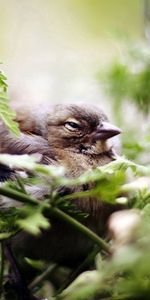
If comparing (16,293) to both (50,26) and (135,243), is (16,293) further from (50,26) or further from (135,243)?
(50,26)

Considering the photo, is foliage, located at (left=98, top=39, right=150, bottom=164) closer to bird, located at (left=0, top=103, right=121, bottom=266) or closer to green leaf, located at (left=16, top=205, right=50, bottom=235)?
bird, located at (left=0, top=103, right=121, bottom=266)

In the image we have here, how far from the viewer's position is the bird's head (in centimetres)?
236

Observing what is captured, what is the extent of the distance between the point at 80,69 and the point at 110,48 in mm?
2170

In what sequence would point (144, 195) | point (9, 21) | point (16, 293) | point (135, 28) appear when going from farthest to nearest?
point (9, 21)
point (135, 28)
point (16, 293)
point (144, 195)

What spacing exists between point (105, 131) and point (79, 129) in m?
0.18

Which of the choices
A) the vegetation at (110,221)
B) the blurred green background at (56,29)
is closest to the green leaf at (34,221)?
the vegetation at (110,221)

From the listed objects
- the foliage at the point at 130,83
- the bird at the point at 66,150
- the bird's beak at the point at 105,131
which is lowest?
the bird at the point at 66,150

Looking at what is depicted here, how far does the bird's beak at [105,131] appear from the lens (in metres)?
2.28

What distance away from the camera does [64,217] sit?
44.1 inches

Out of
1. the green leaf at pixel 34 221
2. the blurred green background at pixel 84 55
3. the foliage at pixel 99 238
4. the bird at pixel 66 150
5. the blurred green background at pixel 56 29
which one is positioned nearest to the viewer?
the foliage at pixel 99 238

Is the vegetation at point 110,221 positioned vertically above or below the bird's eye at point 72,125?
above

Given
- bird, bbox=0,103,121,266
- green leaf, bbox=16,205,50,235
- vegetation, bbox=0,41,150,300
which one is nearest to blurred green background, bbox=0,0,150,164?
bird, bbox=0,103,121,266

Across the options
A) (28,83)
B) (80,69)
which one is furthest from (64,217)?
(28,83)

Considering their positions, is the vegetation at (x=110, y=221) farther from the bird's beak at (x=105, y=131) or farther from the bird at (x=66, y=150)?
the bird's beak at (x=105, y=131)
